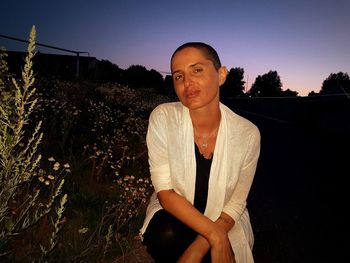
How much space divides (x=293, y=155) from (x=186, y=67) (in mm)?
8496

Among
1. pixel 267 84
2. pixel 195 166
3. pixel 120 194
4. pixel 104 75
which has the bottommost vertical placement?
pixel 120 194

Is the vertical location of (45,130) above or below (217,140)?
below

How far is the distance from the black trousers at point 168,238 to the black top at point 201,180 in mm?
262

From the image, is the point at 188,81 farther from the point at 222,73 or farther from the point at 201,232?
the point at 201,232

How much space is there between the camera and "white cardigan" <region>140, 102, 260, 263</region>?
2.62 m

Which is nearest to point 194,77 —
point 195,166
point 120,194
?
point 195,166

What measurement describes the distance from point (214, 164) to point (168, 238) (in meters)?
0.69

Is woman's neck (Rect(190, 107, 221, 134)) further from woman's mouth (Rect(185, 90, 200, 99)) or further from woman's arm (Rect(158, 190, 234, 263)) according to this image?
woman's arm (Rect(158, 190, 234, 263))

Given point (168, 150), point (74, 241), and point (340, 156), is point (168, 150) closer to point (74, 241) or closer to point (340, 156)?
point (74, 241)

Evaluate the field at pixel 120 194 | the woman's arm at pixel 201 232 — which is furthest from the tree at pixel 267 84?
the woman's arm at pixel 201 232

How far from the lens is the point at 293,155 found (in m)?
10.2

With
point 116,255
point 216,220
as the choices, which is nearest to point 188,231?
point 216,220

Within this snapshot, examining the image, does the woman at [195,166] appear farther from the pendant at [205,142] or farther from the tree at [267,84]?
the tree at [267,84]

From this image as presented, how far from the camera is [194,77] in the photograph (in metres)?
2.61
